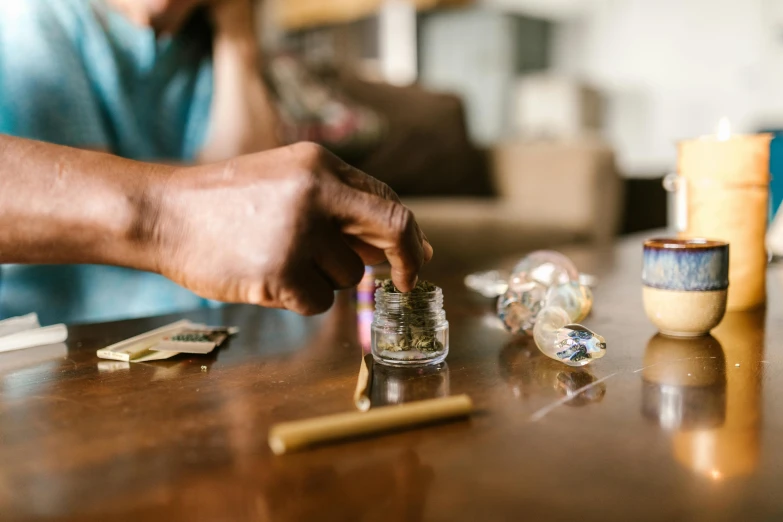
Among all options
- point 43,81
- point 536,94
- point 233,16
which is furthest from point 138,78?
point 536,94

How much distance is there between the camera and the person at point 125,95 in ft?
Result: 4.01

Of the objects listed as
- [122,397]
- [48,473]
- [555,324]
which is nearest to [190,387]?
[122,397]

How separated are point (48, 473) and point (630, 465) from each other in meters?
0.33

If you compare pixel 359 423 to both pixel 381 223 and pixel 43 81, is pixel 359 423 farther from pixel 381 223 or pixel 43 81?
pixel 43 81

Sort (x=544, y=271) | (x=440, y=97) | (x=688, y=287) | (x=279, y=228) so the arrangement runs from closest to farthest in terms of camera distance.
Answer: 1. (x=279, y=228)
2. (x=688, y=287)
3. (x=544, y=271)
4. (x=440, y=97)

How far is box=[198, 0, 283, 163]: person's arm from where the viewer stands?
5.39 feet

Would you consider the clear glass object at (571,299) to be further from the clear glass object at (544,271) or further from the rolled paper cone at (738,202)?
the rolled paper cone at (738,202)

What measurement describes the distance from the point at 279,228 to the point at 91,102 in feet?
3.34

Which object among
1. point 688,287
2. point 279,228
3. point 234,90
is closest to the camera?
point 279,228

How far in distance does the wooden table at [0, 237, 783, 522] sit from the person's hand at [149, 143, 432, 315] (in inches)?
3.3

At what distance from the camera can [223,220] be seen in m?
0.50

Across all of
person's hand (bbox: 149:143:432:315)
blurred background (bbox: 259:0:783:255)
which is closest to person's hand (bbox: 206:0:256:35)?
blurred background (bbox: 259:0:783:255)

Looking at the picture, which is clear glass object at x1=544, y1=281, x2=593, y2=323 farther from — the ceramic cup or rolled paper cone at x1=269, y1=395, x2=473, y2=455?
rolled paper cone at x1=269, y1=395, x2=473, y2=455

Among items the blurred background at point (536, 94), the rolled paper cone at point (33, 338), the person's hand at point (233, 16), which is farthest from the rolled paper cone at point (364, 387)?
the blurred background at point (536, 94)
